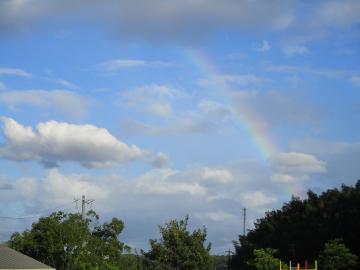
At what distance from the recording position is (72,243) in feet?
196

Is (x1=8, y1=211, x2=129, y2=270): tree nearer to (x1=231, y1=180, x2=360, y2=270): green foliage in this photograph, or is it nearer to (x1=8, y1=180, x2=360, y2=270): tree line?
(x1=8, y1=180, x2=360, y2=270): tree line

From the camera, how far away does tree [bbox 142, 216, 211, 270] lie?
58656 millimetres

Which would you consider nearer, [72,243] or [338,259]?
[338,259]

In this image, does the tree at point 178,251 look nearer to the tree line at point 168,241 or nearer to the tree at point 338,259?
the tree line at point 168,241

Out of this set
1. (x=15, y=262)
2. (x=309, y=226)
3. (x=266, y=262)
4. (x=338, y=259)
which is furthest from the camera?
(x=309, y=226)

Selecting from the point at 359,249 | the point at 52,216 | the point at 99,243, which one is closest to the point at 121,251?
the point at 99,243

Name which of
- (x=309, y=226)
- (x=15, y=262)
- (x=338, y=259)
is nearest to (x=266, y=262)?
(x=338, y=259)

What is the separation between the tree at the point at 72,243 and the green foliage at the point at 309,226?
43.9 ft

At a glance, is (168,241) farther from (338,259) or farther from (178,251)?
(338,259)

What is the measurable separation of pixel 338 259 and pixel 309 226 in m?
13.8

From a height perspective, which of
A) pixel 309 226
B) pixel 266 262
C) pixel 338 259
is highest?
pixel 309 226

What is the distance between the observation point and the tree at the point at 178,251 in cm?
5866

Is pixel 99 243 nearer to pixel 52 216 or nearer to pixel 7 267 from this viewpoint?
pixel 52 216

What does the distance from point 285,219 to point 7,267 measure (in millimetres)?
28808
